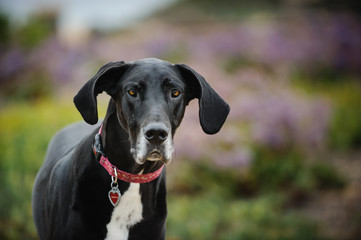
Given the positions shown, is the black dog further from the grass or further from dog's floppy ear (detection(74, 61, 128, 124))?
the grass

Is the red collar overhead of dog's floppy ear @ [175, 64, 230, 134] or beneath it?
beneath

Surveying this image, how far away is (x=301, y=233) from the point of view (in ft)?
16.8

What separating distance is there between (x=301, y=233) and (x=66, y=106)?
16.7ft

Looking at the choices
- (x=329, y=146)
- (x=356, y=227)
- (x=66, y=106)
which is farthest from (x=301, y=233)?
(x=66, y=106)

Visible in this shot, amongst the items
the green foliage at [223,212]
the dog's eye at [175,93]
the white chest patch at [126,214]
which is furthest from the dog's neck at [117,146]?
the green foliage at [223,212]

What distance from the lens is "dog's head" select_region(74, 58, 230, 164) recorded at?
2.39 metres

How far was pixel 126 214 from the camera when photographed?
2637mm

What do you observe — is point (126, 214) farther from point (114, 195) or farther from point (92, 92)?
point (92, 92)

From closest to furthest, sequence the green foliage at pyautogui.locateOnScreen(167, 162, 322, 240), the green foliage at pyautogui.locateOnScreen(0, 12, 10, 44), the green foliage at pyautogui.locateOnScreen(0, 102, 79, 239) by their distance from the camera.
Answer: the green foliage at pyautogui.locateOnScreen(0, 102, 79, 239)
the green foliage at pyautogui.locateOnScreen(167, 162, 322, 240)
the green foliage at pyautogui.locateOnScreen(0, 12, 10, 44)

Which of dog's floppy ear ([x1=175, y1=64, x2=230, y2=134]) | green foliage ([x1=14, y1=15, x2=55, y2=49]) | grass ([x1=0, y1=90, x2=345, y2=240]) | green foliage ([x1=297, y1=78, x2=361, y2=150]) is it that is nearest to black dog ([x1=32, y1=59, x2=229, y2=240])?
dog's floppy ear ([x1=175, y1=64, x2=230, y2=134])

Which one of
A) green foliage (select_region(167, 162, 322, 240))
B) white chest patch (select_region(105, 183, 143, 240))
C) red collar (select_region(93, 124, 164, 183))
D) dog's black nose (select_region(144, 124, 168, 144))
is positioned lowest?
green foliage (select_region(167, 162, 322, 240))

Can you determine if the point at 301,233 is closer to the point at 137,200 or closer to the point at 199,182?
the point at 199,182

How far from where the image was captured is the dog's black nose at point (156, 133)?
7.59 feet

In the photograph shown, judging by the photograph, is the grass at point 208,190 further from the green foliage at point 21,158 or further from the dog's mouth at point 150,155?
the dog's mouth at point 150,155
